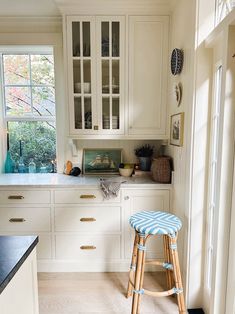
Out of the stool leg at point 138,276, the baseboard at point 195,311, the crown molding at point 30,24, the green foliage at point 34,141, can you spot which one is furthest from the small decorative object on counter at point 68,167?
the baseboard at point 195,311

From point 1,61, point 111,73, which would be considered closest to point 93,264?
point 111,73

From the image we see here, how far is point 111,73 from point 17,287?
6.28 ft

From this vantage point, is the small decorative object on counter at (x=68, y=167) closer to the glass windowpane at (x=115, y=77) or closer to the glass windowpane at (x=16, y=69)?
the glass windowpane at (x=115, y=77)

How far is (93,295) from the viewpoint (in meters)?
2.04

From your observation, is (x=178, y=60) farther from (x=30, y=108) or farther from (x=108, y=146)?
(x=30, y=108)

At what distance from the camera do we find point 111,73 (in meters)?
2.31

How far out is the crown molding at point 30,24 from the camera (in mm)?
2531

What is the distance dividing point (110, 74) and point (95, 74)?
5.6 inches

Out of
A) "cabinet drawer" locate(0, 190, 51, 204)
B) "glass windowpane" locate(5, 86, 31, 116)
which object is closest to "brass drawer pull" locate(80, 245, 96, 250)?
"cabinet drawer" locate(0, 190, 51, 204)

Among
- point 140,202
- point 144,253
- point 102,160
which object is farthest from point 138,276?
point 102,160

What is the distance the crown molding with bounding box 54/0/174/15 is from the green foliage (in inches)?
47.9

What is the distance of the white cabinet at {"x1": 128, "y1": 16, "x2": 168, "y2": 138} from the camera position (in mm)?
2248

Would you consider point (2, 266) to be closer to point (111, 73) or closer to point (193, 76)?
point (193, 76)

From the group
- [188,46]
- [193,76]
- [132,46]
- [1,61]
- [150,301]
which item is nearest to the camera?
[193,76]
